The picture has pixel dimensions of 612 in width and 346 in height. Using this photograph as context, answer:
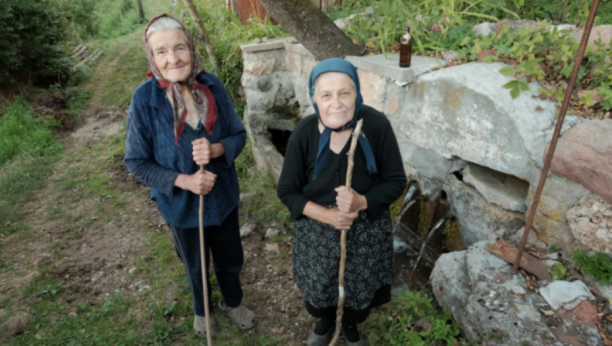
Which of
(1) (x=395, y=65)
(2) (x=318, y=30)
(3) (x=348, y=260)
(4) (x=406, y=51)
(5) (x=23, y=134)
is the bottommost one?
(5) (x=23, y=134)

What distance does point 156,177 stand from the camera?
229cm

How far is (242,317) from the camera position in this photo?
3.08 meters

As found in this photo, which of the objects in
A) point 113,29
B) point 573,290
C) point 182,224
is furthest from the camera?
point 113,29

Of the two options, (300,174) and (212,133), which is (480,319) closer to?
(300,174)

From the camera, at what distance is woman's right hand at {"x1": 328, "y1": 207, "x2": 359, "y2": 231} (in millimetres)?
2008

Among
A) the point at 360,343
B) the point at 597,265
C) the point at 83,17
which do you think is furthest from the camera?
the point at 83,17

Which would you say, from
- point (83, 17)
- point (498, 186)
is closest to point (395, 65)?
point (498, 186)

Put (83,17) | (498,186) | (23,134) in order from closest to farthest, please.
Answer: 1. (498,186)
2. (23,134)
3. (83,17)

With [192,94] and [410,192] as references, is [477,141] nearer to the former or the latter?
[410,192]

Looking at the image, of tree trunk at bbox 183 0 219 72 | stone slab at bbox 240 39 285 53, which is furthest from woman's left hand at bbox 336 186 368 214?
tree trunk at bbox 183 0 219 72

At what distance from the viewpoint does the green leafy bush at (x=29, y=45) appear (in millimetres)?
7941

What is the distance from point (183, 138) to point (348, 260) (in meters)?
1.18

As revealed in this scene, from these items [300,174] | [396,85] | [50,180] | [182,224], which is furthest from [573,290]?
[50,180]

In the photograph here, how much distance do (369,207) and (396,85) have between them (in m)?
1.85
